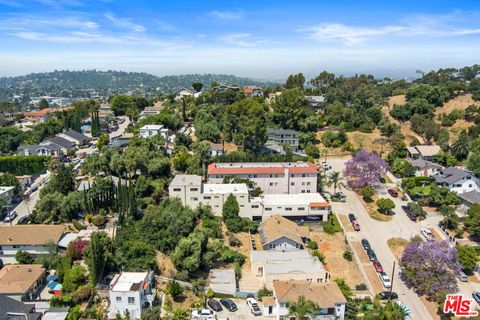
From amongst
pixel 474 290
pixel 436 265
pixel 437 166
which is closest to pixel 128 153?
pixel 436 265

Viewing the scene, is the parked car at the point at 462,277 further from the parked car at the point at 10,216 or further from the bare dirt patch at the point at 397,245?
the parked car at the point at 10,216

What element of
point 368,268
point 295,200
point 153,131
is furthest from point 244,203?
point 153,131

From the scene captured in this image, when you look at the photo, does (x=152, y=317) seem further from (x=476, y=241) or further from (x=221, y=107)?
(x=221, y=107)

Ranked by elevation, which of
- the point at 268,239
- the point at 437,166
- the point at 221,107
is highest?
the point at 221,107

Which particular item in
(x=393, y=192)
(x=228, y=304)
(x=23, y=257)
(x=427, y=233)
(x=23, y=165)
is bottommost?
(x=228, y=304)

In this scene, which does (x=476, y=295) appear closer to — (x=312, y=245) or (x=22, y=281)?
(x=312, y=245)

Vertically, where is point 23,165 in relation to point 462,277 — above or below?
above
